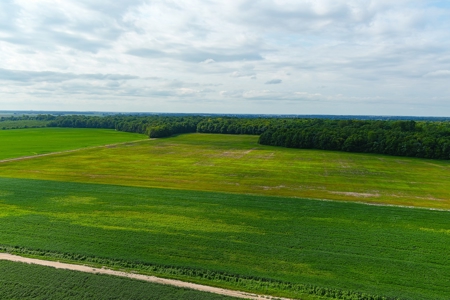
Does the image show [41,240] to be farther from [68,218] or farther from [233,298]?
[233,298]

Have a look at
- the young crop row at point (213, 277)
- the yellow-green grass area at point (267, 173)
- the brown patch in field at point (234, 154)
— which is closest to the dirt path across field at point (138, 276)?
the young crop row at point (213, 277)

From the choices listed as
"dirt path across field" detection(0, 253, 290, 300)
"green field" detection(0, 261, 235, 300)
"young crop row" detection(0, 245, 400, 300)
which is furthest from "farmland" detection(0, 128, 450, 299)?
"green field" detection(0, 261, 235, 300)

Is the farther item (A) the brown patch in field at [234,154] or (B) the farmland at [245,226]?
(A) the brown patch in field at [234,154]

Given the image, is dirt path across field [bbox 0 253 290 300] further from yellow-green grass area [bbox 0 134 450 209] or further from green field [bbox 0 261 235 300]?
yellow-green grass area [bbox 0 134 450 209]

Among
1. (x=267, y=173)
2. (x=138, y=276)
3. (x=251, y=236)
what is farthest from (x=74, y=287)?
(x=267, y=173)

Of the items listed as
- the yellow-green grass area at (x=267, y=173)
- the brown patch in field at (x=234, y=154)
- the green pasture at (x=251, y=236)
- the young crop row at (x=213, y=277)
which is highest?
the brown patch in field at (x=234, y=154)

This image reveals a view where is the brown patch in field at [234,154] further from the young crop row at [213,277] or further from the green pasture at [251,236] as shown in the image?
the young crop row at [213,277]

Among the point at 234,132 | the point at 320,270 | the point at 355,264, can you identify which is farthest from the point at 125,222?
the point at 234,132
